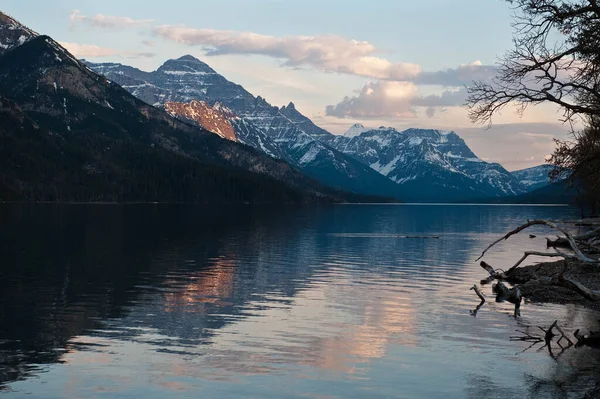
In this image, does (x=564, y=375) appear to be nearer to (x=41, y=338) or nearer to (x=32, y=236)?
(x=41, y=338)

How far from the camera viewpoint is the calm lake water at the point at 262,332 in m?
33.6

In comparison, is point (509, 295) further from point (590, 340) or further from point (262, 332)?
point (262, 332)

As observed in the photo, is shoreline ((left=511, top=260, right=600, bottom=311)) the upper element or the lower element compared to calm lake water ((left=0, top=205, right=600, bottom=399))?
upper

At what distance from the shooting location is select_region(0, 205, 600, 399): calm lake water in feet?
110

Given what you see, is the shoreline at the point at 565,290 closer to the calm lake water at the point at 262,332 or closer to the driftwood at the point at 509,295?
the driftwood at the point at 509,295

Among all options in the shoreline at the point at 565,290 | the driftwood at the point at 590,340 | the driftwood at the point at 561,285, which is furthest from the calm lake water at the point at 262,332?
the shoreline at the point at 565,290

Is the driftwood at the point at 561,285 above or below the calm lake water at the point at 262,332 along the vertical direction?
above

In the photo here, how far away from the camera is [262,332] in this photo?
46.2 meters

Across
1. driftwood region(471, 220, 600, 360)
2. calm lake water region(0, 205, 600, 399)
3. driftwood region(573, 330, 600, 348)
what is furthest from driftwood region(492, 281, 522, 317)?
driftwood region(573, 330, 600, 348)

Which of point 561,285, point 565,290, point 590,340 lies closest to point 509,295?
point 565,290

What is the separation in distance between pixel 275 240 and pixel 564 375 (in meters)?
104

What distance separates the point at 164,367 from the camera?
36.2m

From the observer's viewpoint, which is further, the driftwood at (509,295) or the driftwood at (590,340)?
the driftwood at (509,295)

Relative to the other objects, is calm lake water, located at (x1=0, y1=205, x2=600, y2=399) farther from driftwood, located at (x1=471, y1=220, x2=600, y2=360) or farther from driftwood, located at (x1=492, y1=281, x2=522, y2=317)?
driftwood, located at (x1=471, y1=220, x2=600, y2=360)
